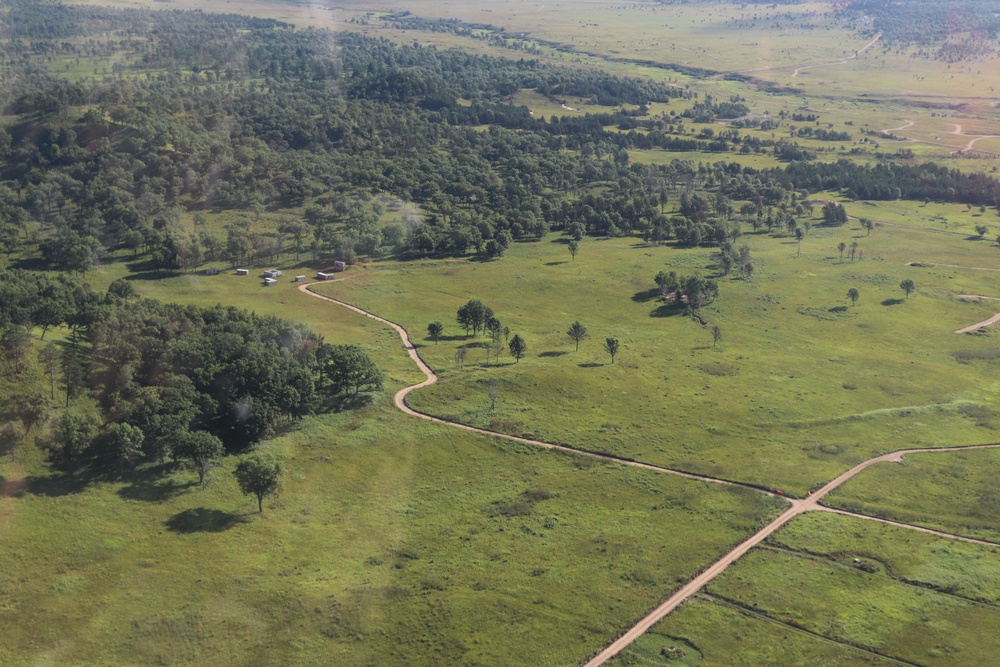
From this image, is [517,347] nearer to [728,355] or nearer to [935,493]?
[728,355]

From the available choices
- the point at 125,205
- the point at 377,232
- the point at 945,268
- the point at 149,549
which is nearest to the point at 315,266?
the point at 377,232

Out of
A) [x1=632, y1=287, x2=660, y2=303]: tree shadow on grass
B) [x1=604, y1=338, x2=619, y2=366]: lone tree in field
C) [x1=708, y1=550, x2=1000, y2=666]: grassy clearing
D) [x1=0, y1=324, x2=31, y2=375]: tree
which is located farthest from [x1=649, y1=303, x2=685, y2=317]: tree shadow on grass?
[x1=0, y1=324, x2=31, y2=375]: tree

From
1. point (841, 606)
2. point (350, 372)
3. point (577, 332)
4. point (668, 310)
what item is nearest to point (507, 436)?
point (350, 372)

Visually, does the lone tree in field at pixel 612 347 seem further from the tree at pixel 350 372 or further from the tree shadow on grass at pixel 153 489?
the tree shadow on grass at pixel 153 489

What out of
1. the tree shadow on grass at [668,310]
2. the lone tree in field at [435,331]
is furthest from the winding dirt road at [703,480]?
the tree shadow on grass at [668,310]

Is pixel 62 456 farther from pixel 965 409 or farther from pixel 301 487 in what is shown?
pixel 965 409

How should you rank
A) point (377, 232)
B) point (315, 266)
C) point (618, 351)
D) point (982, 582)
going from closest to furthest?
1. point (982, 582)
2. point (618, 351)
3. point (315, 266)
4. point (377, 232)
